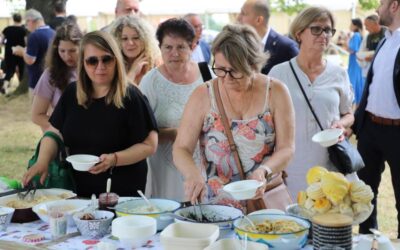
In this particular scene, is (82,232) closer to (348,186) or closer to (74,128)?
(74,128)

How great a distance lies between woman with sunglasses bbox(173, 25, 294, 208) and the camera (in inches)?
92.4

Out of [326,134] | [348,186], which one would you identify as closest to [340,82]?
[326,134]

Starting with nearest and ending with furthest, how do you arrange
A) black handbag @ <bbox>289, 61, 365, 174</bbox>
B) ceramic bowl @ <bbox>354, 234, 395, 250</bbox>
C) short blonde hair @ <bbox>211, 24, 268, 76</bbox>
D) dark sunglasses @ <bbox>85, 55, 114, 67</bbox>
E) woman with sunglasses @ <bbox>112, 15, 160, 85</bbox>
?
ceramic bowl @ <bbox>354, 234, 395, 250</bbox> < short blonde hair @ <bbox>211, 24, 268, 76</bbox> < dark sunglasses @ <bbox>85, 55, 114, 67</bbox> < black handbag @ <bbox>289, 61, 365, 174</bbox> < woman with sunglasses @ <bbox>112, 15, 160, 85</bbox>

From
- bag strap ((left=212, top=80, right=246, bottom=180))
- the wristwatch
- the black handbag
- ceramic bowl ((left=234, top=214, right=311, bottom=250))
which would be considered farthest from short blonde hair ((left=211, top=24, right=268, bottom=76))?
the black handbag

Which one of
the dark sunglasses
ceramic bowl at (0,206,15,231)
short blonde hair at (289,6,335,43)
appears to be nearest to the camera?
ceramic bowl at (0,206,15,231)

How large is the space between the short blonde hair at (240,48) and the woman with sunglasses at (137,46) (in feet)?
3.67

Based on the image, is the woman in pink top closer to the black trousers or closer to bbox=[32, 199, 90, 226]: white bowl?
bbox=[32, 199, 90, 226]: white bowl

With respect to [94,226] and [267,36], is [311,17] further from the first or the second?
[94,226]

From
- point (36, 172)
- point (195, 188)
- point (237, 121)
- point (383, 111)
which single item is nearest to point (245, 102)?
point (237, 121)

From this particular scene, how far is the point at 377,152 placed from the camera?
368 centimetres

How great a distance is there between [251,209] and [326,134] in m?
0.61

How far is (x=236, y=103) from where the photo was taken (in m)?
2.47

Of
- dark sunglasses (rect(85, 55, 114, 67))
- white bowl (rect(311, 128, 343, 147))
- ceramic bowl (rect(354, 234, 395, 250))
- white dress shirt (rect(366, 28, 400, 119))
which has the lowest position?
ceramic bowl (rect(354, 234, 395, 250))

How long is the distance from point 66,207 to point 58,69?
151cm
